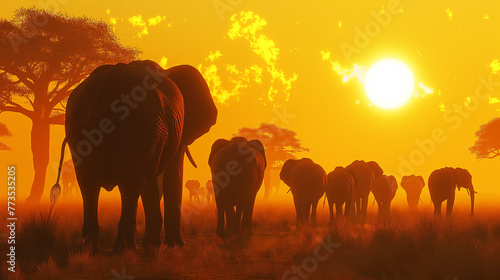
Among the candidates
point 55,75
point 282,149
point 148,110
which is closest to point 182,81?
point 148,110

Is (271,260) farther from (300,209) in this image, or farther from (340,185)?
(340,185)

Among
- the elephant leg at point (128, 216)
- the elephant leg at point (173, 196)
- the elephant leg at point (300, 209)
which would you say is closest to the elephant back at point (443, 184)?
the elephant leg at point (300, 209)

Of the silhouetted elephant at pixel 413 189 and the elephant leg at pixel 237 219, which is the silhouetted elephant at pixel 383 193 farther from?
the elephant leg at pixel 237 219

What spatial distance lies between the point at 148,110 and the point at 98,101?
0.68m

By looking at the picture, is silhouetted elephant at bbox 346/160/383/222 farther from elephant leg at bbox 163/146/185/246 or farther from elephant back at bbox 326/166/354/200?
elephant leg at bbox 163/146/185/246

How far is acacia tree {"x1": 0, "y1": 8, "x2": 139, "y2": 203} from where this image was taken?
26734 millimetres

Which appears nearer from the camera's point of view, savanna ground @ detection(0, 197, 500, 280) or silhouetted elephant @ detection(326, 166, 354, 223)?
savanna ground @ detection(0, 197, 500, 280)

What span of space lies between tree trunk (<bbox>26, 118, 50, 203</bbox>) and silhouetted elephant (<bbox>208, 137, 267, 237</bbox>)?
1676 cm

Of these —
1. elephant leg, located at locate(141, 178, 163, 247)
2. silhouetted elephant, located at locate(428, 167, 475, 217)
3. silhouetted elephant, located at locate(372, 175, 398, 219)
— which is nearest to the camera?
elephant leg, located at locate(141, 178, 163, 247)

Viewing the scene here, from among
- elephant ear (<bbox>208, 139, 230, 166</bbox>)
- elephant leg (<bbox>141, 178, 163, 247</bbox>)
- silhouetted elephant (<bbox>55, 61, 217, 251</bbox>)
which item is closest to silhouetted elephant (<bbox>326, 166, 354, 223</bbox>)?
elephant ear (<bbox>208, 139, 230, 166</bbox>)

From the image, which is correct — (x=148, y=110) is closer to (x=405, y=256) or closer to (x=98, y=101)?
(x=98, y=101)

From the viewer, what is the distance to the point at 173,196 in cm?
957

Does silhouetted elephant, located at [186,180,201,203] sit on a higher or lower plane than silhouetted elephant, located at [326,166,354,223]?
higher

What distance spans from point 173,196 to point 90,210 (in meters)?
2.37
